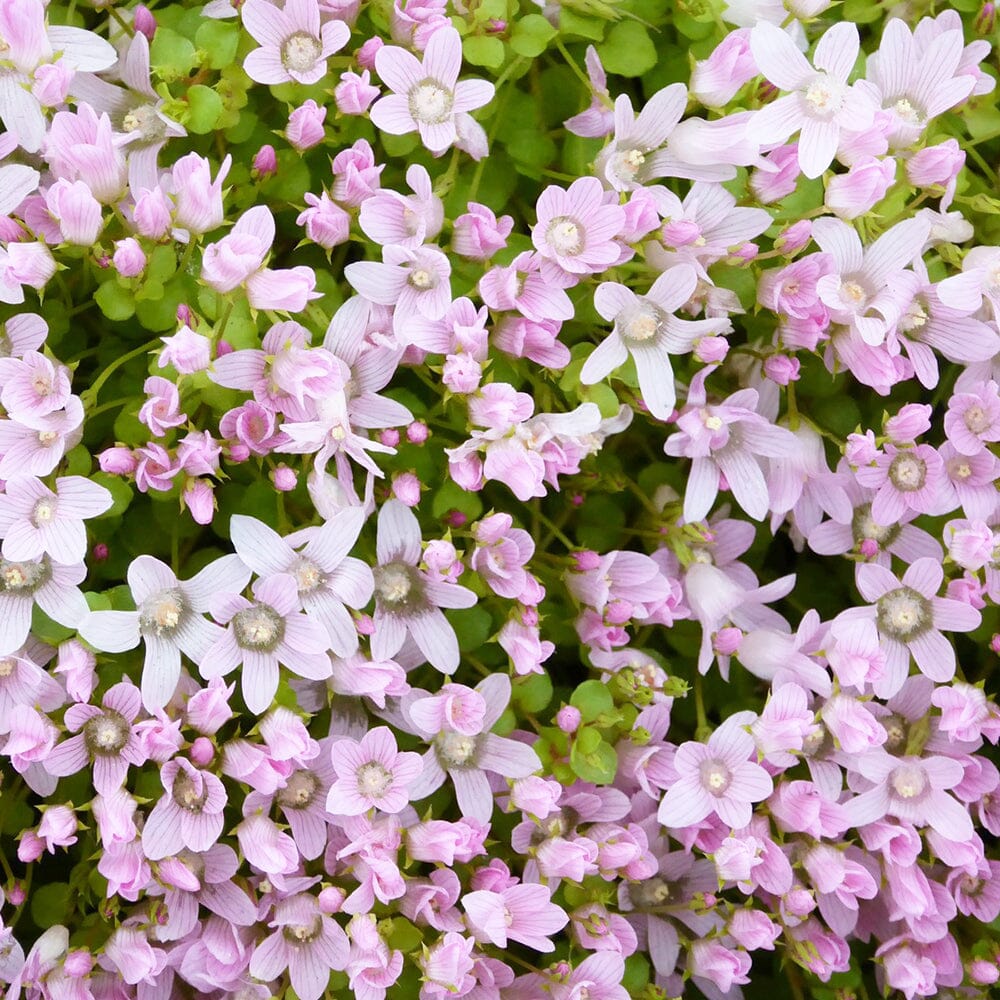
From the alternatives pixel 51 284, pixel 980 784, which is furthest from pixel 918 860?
pixel 51 284

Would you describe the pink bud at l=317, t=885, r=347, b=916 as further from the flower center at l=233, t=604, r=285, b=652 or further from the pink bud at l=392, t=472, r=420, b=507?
the pink bud at l=392, t=472, r=420, b=507

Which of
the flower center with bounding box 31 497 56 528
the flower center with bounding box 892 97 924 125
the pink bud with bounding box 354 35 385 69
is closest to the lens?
the flower center with bounding box 31 497 56 528

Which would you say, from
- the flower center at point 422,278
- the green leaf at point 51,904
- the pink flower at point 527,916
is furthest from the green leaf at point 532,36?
the green leaf at point 51,904

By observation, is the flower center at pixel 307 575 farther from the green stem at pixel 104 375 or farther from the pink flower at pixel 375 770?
the green stem at pixel 104 375

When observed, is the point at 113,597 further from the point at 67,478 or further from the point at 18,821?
the point at 18,821

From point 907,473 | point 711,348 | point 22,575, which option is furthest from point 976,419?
point 22,575

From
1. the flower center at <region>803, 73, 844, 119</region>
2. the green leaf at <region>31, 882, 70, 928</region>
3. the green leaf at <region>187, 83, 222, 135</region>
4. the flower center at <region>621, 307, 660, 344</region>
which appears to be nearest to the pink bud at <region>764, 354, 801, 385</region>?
the flower center at <region>621, 307, 660, 344</region>

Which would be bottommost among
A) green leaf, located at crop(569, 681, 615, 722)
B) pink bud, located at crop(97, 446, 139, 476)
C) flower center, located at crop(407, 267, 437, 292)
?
green leaf, located at crop(569, 681, 615, 722)
